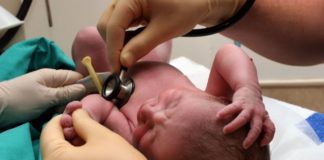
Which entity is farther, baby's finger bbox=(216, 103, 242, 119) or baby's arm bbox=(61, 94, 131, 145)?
baby's arm bbox=(61, 94, 131, 145)

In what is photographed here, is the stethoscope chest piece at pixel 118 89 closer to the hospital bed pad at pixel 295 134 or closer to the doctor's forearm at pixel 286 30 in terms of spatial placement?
the doctor's forearm at pixel 286 30

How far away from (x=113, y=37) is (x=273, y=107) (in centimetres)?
62

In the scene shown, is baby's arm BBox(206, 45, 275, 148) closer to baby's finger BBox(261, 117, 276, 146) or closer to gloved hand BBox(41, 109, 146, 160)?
baby's finger BBox(261, 117, 276, 146)

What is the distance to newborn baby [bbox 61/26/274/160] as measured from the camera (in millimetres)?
747

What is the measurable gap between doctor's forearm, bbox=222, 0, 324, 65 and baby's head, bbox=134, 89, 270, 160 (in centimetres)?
→ 16

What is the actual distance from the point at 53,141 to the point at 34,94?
1.29ft

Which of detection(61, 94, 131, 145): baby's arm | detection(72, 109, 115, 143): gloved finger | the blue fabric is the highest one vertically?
detection(72, 109, 115, 143): gloved finger

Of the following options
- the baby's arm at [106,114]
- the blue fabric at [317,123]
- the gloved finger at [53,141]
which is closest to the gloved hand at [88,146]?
the gloved finger at [53,141]

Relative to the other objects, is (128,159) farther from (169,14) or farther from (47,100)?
(47,100)

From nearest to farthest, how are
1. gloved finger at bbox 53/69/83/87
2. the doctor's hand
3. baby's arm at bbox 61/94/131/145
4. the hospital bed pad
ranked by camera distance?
the doctor's hand → baby's arm at bbox 61/94/131/145 → the hospital bed pad → gloved finger at bbox 53/69/83/87

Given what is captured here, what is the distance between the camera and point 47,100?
1.12 meters

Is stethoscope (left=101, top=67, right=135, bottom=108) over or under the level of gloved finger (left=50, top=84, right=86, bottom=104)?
over

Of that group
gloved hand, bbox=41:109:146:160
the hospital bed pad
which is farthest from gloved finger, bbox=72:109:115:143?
the hospital bed pad

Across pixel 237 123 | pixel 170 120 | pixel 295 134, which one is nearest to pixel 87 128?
pixel 170 120
